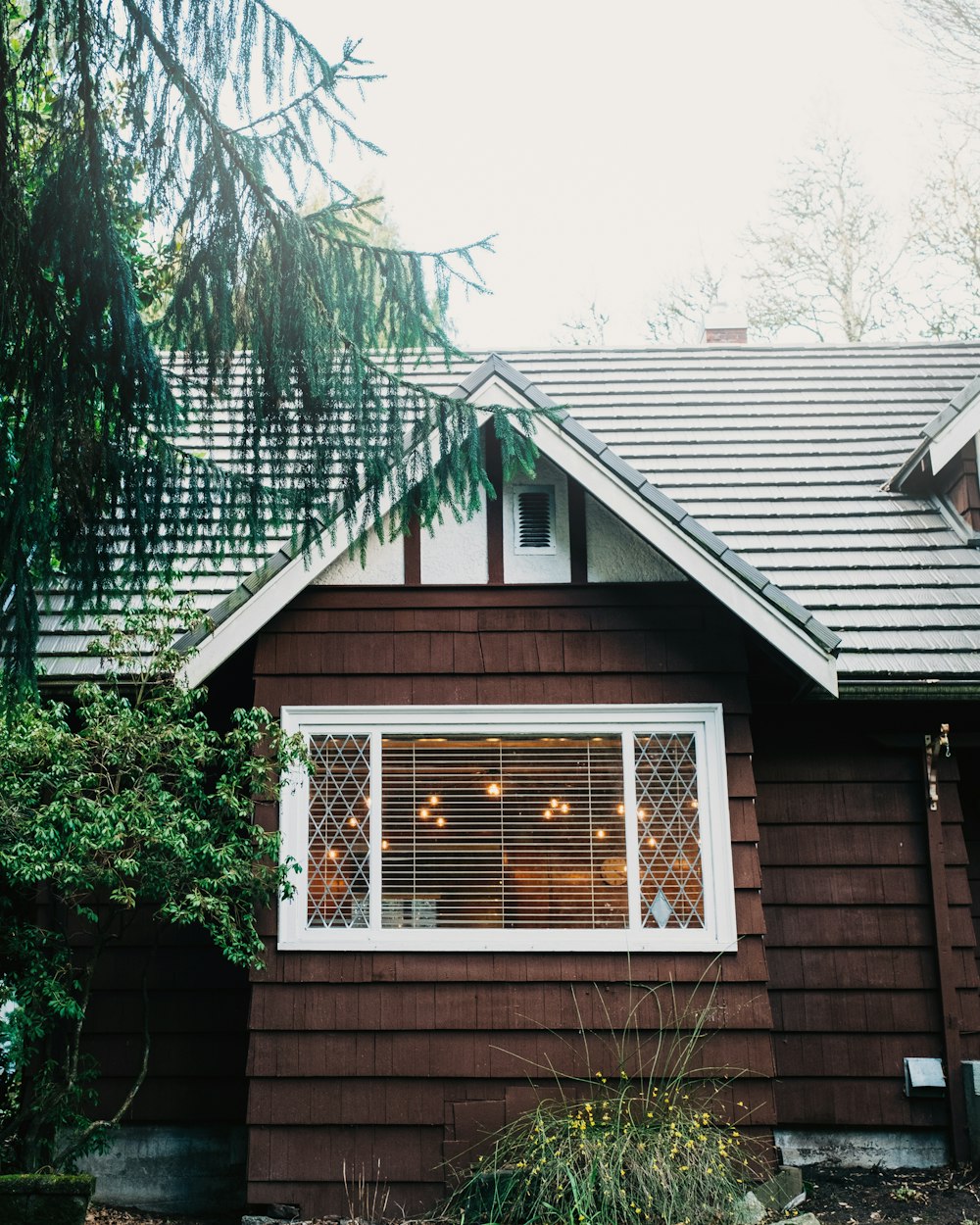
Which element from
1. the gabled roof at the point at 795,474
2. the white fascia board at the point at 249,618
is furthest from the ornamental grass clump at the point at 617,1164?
the white fascia board at the point at 249,618

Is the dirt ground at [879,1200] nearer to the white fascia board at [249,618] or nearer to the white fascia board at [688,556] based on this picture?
the white fascia board at [688,556]

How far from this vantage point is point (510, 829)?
714 centimetres

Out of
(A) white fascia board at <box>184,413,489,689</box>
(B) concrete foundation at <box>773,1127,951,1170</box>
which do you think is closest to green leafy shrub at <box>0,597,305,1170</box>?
(A) white fascia board at <box>184,413,489,689</box>

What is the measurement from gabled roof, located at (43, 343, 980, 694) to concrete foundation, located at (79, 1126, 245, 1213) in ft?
9.85

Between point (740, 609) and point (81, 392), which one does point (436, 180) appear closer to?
point (81, 392)

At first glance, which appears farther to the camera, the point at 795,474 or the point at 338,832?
the point at 795,474

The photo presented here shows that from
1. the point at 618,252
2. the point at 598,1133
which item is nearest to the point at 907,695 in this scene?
the point at 598,1133

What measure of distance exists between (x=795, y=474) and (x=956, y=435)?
1.27m

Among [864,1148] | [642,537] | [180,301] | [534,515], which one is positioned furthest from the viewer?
[534,515]

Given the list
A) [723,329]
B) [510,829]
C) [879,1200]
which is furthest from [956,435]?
[879,1200]

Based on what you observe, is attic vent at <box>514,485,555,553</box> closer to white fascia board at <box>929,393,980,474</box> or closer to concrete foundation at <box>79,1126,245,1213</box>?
white fascia board at <box>929,393,980,474</box>

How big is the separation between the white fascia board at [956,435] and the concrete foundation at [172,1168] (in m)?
6.56

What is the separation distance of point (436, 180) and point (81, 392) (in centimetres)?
175

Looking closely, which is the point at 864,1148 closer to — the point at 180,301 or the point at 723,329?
the point at 180,301
